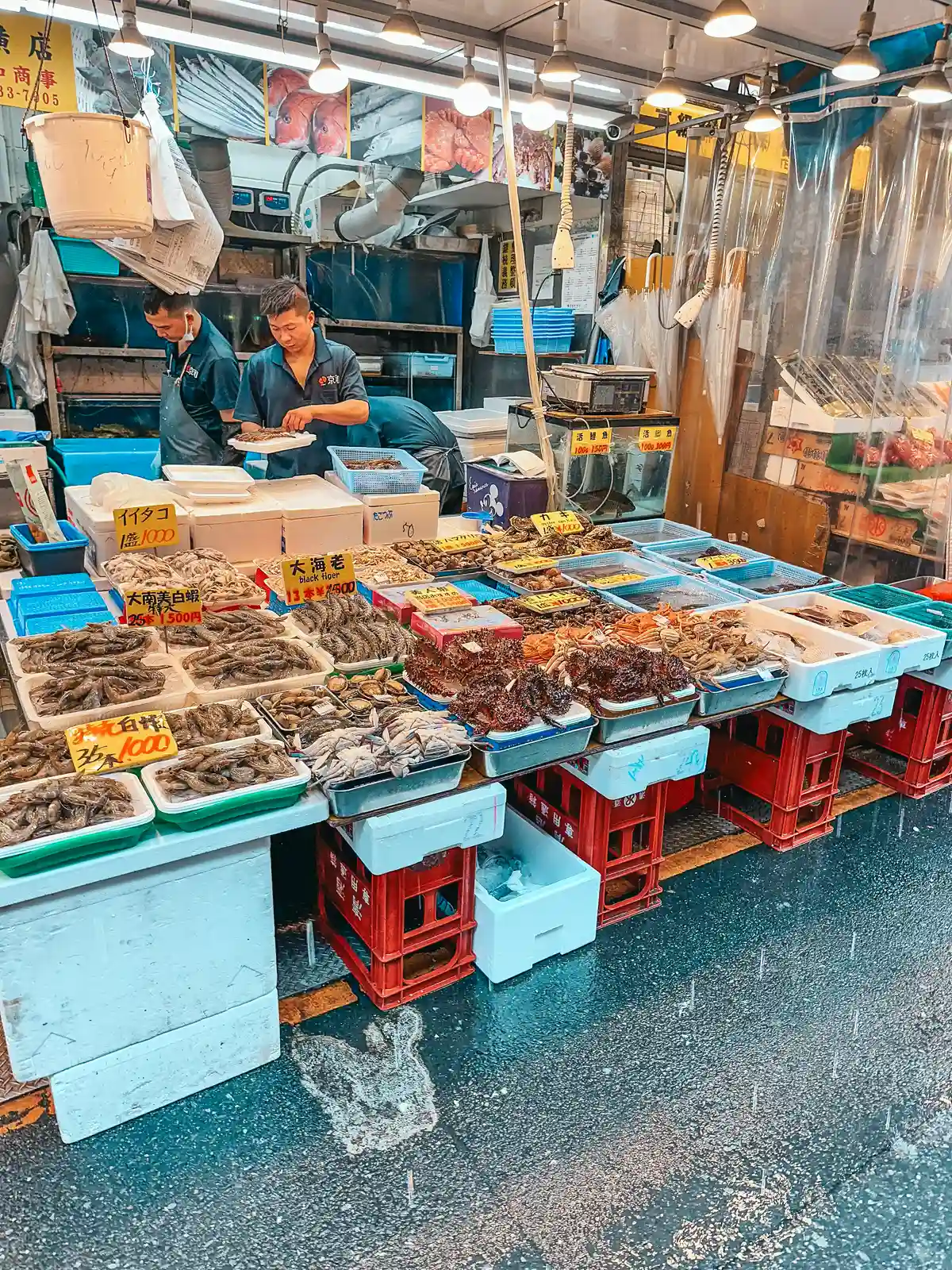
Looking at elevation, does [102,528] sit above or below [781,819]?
above

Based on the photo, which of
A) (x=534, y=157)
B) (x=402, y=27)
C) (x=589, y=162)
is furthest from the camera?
(x=589, y=162)

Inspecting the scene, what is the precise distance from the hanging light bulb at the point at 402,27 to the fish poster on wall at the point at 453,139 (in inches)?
93.0

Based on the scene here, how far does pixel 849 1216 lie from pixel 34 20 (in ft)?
21.4

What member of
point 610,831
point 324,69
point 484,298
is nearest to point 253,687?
point 610,831

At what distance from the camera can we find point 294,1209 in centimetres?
215

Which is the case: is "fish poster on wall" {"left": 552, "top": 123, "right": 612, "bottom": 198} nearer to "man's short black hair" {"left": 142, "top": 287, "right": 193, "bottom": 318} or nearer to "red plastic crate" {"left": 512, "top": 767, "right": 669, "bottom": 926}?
"man's short black hair" {"left": 142, "top": 287, "right": 193, "bottom": 318}

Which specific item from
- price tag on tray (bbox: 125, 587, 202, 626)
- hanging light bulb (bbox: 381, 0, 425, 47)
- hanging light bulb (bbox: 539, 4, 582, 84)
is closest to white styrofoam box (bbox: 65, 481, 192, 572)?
price tag on tray (bbox: 125, 587, 202, 626)

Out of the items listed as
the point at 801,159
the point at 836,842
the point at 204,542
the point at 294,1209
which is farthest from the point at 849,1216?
the point at 801,159

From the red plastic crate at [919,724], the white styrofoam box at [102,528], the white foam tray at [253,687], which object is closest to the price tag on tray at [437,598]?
the white foam tray at [253,687]

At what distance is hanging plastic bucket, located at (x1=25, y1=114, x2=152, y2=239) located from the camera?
329 cm

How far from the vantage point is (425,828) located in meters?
2.54

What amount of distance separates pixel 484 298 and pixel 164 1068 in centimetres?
753

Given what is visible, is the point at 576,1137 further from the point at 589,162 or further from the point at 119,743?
the point at 589,162

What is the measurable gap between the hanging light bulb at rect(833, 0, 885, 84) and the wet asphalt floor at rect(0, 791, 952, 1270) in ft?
11.9
